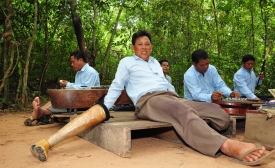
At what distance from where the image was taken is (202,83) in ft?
14.2

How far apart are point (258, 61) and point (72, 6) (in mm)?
5733

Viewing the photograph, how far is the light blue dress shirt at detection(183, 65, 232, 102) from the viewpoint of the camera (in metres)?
4.12

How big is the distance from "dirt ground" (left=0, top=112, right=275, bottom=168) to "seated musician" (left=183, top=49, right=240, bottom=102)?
2.34 ft

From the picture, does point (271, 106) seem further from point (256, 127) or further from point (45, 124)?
point (45, 124)

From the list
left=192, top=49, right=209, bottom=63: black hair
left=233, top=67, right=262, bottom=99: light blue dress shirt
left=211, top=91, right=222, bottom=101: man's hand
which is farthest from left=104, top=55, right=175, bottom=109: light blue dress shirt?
left=233, top=67, right=262, bottom=99: light blue dress shirt

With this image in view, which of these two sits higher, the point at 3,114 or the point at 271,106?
the point at 271,106

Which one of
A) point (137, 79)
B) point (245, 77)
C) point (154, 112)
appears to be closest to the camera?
point (154, 112)

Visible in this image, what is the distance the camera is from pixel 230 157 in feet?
8.83

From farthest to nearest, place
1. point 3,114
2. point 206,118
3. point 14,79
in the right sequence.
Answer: point 14,79 < point 3,114 < point 206,118

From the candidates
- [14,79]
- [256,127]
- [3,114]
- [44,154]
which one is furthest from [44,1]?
[256,127]

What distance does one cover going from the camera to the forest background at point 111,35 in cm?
654

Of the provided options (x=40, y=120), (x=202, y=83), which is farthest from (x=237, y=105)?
(x=40, y=120)

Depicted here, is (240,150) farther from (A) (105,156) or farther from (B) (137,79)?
(B) (137,79)

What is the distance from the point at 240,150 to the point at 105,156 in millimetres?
1224
